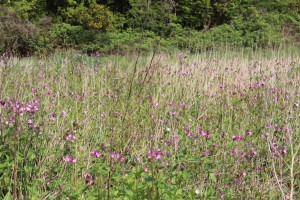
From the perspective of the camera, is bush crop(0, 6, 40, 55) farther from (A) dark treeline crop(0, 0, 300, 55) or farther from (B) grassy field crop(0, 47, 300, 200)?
(B) grassy field crop(0, 47, 300, 200)

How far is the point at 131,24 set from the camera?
19.0m

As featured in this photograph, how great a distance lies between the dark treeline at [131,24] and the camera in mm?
13152

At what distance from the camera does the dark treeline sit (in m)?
13.2

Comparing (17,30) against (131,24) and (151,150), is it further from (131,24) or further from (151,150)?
(151,150)

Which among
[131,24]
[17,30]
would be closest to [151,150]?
[17,30]

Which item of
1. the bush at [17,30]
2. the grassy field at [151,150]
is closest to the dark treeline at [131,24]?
the bush at [17,30]

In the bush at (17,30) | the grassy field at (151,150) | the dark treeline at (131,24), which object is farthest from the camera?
the dark treeline at (131,24)

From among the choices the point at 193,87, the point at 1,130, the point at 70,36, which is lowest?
the point at 70,36

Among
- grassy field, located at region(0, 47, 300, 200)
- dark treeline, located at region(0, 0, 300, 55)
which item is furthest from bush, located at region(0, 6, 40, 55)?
grassy field, located at region(0, 47, 300, 200)

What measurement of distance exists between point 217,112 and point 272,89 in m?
0.81

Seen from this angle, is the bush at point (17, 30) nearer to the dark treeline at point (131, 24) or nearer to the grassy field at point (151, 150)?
the dark treeline at point (131, 24)

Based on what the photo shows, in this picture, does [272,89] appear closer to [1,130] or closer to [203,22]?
[1,130]

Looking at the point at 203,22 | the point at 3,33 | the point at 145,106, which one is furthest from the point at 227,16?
the point at 145,106

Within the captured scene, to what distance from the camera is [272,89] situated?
3.67 m
